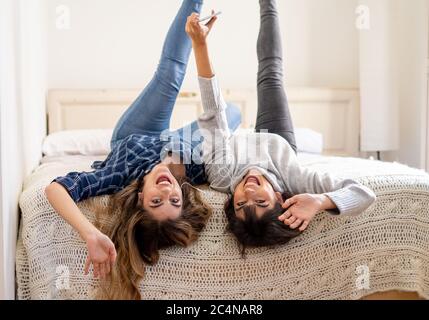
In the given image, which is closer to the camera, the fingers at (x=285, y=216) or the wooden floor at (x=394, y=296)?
the fingers at (x=285, y=216)

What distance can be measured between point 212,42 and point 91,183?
1.78 m

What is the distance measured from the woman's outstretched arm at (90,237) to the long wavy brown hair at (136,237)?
0.14 feet

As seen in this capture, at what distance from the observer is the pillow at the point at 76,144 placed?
85.0 inches

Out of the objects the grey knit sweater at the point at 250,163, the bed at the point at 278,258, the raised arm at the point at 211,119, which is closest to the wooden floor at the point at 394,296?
the bed at the point at 278,258

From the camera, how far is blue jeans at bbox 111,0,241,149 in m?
1.66

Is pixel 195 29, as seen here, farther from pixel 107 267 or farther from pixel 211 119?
pixel 107 267

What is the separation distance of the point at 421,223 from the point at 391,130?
1.57 meters

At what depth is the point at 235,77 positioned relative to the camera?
287 cm

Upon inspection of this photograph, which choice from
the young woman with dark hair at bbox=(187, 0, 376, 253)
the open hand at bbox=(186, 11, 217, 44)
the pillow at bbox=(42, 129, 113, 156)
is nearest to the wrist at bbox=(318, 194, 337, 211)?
the young woman with dark hair at bbox=(187, 0, 376, 253)

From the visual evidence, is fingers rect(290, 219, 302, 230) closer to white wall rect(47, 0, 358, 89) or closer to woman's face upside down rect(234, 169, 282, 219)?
woman's face upside down rect(234, 169, 282, 219)

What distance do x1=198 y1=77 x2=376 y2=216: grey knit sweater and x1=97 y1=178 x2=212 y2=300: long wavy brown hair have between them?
0.18 meters

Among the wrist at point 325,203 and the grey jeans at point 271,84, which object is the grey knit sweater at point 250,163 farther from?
the grey jeans at point 271,84
